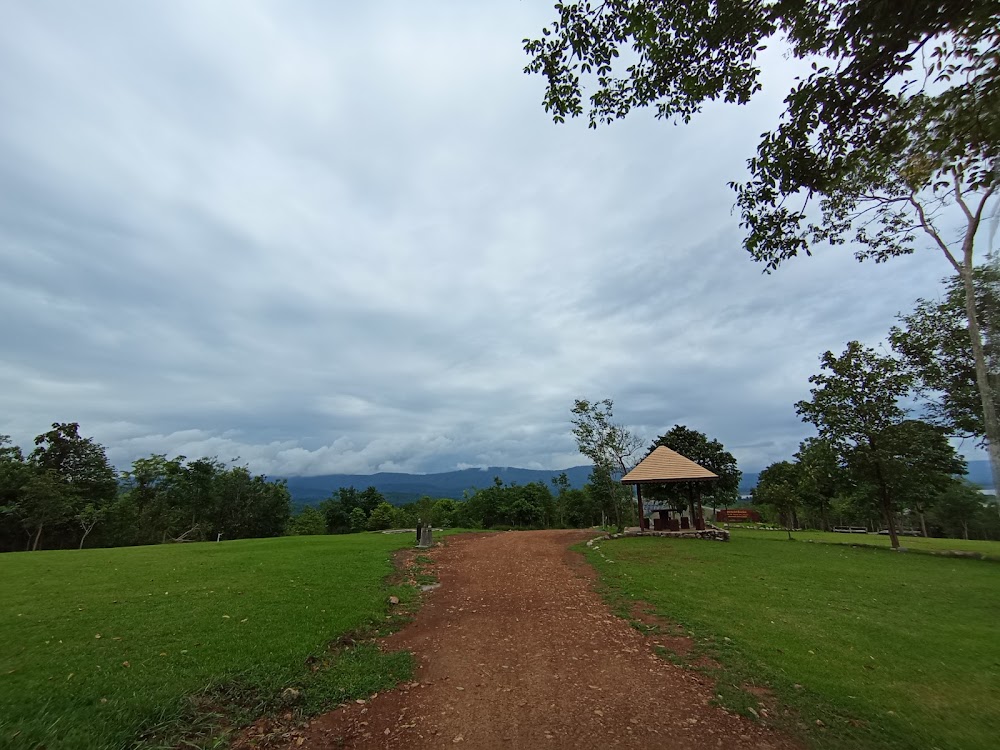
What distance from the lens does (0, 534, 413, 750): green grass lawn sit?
4.53m

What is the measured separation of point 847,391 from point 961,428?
433cm

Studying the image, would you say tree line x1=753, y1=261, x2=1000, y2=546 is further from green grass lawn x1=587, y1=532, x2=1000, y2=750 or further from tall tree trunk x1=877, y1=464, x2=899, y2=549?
green grass lawn x1=587, y1=532, x2=1000, y2=750

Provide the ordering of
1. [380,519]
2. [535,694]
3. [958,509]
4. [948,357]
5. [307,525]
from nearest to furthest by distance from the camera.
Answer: [535,694] → [948,357] → [380,519] → [307,525] → [958,509]

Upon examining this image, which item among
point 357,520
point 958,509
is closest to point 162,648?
point 357,520

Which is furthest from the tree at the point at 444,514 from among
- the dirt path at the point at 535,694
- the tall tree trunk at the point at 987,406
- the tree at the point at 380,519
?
the tall tree trunk at the point at 987,406

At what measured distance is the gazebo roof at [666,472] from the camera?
2417 centimetres

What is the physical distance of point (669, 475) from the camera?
24391 millimetres

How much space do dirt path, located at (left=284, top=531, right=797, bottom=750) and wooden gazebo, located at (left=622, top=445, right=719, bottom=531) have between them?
1598cm

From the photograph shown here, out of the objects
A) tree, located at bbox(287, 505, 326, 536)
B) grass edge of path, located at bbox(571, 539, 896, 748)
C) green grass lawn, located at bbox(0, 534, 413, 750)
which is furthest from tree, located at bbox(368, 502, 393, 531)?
grass edge of path, located at bbox(571, 539, 896, 748)

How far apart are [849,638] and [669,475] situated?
17235mm

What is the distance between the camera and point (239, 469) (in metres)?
43.3

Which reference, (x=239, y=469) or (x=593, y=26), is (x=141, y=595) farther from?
(x=239, y=469)

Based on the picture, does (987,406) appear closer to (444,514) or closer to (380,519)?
(444,514)

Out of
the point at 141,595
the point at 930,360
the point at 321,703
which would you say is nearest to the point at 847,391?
the point at 930,360
